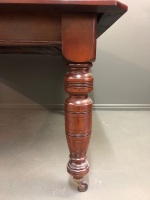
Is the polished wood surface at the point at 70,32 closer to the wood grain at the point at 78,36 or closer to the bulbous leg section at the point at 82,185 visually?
the wood grain at the point at 78,36

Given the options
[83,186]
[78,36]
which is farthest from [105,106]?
[78,36]

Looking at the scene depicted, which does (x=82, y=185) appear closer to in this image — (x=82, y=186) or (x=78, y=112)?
(x=82, y=186)

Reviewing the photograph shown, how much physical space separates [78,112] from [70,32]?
0.21m

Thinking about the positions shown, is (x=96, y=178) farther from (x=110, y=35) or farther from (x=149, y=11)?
(x=149, y=11)

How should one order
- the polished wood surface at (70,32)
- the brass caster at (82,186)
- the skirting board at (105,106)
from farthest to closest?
the skirting board at (105,106), the brass caster at (82,186), the polished wood surface at (70,32)

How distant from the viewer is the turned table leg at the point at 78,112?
0.54 meters

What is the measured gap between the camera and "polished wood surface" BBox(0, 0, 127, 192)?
46 cm

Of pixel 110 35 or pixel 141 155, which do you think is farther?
pixel 110 35

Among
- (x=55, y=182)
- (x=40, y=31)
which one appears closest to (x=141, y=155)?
(x=55, y=182)

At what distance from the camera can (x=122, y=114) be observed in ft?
5.20

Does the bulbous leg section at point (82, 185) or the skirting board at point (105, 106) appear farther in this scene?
the skirting board at point (105, 106)

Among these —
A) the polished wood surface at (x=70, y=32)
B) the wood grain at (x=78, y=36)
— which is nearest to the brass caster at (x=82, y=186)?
the polished wood surface at (x=70, y=32)

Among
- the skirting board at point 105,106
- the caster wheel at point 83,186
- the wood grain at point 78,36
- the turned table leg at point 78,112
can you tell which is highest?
the wood grain at point 78,36

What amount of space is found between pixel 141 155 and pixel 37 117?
0.84 m
